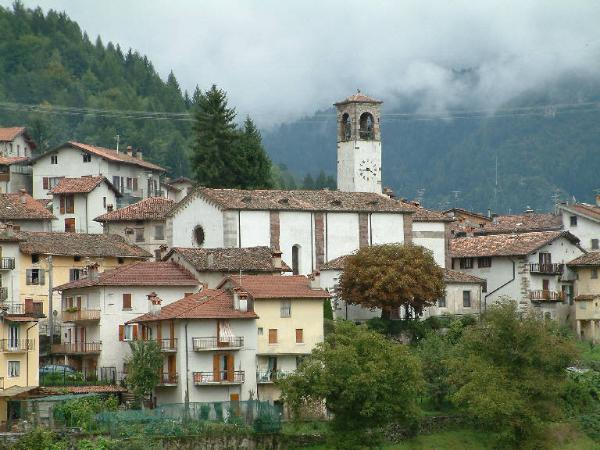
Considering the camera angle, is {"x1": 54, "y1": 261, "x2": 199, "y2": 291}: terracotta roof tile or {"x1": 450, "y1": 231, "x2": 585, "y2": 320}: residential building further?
{"x1": 450, "y1": 231, "x2": 585, "y2": 320}: residential building

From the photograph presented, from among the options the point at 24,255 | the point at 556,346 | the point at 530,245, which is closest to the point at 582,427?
the point at 556,346

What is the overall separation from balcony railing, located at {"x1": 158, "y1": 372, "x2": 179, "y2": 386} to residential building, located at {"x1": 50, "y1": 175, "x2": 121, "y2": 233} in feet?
121

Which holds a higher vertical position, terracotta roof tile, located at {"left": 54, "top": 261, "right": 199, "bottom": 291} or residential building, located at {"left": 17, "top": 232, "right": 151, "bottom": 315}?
residential building, located at {"left": 17, "top": 232, "right": 151, "bottom": 315}

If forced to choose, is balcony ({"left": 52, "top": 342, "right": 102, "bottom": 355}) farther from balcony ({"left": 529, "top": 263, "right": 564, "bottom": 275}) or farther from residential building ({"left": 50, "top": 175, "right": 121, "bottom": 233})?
balcony ({"left": 529, "top": 263, "right": 564, "bottom": 275})

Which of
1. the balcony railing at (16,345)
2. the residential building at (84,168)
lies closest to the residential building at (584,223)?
the residential building at (84,168)

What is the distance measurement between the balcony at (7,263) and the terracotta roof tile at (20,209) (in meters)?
14.4

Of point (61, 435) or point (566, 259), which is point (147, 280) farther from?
point (566, 259)

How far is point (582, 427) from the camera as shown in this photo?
82688 mm

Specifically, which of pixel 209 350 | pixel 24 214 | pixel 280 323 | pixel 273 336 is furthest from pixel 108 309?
pixel 24 214

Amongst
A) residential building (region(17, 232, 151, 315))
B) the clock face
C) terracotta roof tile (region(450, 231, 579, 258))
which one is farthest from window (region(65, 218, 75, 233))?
Answer: terracotta roof tile (region(450, 231, 579, 258))

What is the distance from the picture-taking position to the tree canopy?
3578 inches

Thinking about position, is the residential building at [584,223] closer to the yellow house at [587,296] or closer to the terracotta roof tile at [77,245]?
the yellow house at [587,296]

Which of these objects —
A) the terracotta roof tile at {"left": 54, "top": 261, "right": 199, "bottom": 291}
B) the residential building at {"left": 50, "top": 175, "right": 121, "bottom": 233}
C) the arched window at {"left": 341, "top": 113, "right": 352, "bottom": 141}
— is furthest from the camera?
the residential building at {"left": 50, "top": 175, "right": 121, "bottom": 233}

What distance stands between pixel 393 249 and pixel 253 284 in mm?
13178
